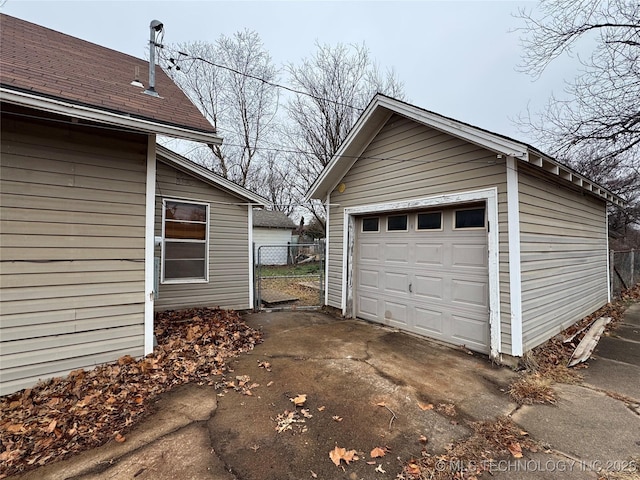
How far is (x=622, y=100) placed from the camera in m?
8.06

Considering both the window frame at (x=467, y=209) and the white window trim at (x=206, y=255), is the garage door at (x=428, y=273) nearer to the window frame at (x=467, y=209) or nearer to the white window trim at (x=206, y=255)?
the window frame at (x=467, y=209)

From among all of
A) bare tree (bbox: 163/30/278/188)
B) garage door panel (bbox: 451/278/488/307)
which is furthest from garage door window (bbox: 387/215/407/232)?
bare tree (bbox: 163/30/278/188)

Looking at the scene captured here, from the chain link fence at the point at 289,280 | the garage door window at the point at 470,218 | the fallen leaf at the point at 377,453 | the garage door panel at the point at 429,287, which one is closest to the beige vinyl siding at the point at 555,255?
the garage door window at the point at 470,218

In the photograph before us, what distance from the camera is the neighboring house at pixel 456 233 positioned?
427 centimetres

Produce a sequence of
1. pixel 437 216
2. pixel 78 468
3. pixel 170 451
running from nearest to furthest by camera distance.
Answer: pixel 78 468
pixel 170 451
pixel 437 216

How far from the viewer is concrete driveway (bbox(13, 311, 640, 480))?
7.26ft

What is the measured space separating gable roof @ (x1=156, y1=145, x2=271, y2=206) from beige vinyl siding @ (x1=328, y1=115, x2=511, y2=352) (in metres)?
2.22

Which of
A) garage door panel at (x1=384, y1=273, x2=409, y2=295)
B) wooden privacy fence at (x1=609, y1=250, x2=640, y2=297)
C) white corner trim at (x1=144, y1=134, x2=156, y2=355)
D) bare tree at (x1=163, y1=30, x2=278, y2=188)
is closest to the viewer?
white corner trim at (x1=144, y1=134, x2=156, y2=355)

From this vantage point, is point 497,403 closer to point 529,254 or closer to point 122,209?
point 529,254

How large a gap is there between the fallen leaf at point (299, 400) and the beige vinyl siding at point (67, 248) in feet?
7.98

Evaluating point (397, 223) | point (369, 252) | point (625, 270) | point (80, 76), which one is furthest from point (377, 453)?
point (625, 270)

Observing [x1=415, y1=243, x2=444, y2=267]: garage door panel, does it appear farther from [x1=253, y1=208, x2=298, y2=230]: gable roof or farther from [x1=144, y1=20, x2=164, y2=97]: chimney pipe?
[x1=253, y1=208, x2=298, y2=230]: gable roof

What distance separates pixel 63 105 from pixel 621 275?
16593 millimetres

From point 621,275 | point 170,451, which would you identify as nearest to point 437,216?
point 170,451
